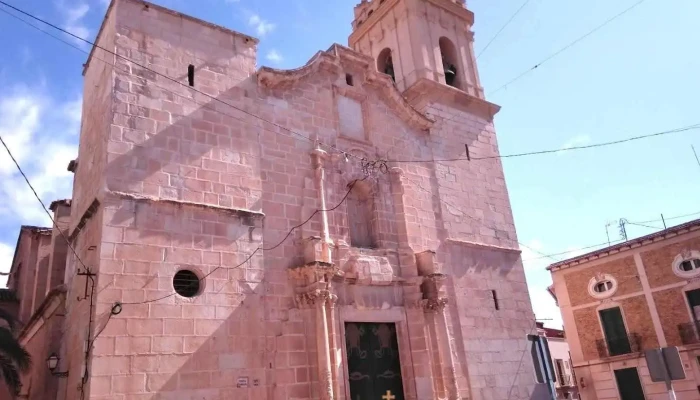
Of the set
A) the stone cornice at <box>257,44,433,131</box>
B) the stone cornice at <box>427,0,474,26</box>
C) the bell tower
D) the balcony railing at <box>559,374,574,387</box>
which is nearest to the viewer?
the stone cornice at <box>257,44,433,131</box>

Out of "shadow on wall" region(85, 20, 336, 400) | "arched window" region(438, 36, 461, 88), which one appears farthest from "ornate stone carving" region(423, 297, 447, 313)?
"arched window" region(438, 36, 461, 88)

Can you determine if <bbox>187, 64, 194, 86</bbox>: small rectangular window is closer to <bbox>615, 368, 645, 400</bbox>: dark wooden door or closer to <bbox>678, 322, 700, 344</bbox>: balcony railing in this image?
<bbox>678, 322, 700, 344</bbox>: balcony railing

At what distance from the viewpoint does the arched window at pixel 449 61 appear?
15.0 meters

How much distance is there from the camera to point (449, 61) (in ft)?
50.4

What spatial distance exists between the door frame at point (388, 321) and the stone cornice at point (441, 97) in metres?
5.63

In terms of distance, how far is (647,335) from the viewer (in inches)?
771

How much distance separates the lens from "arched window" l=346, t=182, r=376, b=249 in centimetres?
1133

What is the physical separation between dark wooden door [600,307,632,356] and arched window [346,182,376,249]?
13634 millimetres

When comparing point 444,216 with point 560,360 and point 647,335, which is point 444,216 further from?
point 560,360

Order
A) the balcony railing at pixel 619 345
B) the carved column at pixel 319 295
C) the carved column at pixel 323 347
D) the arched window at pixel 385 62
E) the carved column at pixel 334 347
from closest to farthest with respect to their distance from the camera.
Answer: the carved column at pixel 323 347, the carved column at pixel 334 347, the carved column at pixel 319 295, the arched window at pixel 385 62, the balcony railing at pixel 619 345

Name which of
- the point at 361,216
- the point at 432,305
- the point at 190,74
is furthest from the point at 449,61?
the point at 190,74

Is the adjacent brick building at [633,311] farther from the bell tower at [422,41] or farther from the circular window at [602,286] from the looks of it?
the bell tower at [422,41]

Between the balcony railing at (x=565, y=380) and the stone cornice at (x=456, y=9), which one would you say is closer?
the stone cornice at (x=456, y=9)

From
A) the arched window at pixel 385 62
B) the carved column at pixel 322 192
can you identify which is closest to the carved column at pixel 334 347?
the carved column at pixel 322 192
